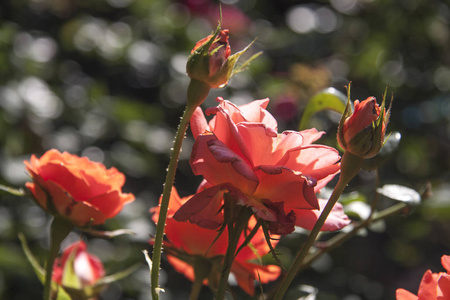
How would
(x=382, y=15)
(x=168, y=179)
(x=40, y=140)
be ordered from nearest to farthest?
(x=168, y=179)
(x=40, y=140)
(x=382, y=15)

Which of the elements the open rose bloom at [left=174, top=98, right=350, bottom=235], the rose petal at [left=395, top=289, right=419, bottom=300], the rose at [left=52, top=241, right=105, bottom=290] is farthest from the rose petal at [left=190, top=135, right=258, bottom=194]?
the rose at [left=52, top=241, right=105, bottom=290]

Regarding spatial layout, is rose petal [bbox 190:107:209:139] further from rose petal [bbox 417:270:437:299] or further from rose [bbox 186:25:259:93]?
rose petal [bbox 417:270:437:299]

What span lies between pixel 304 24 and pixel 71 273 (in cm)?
149

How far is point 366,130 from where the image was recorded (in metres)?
0.34

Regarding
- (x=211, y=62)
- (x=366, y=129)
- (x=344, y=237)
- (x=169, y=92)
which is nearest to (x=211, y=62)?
(x=211, y=62)

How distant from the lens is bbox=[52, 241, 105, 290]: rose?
525 millimetres

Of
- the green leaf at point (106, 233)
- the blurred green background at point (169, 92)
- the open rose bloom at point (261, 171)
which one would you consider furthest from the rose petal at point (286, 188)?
the blurred green background at point (169, 92)

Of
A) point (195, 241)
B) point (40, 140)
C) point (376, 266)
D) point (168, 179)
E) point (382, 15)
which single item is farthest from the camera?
point (382, 15)

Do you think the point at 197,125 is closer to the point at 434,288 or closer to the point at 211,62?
the point at 211,62

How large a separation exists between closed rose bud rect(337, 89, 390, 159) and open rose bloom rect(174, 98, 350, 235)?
0.06 ft

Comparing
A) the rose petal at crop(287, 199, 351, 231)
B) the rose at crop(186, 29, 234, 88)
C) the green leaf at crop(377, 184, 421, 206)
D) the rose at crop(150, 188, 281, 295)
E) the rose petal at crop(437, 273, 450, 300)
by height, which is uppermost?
the rose at crop(186, 29, 234, 88)

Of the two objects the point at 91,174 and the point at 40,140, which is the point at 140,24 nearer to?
the point at 40,140

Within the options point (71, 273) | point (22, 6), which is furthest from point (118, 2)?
point (71, 273)

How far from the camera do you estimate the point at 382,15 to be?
69.0 inches
